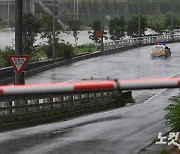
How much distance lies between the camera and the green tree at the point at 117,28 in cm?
9962

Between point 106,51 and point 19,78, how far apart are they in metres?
46.0

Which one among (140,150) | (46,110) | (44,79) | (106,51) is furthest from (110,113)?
(106,51)

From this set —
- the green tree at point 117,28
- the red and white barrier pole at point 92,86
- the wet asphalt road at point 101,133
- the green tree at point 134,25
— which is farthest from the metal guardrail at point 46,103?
the green tree at point 134,25

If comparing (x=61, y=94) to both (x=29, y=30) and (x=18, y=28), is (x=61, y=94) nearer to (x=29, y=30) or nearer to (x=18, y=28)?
(x=18, y=28)

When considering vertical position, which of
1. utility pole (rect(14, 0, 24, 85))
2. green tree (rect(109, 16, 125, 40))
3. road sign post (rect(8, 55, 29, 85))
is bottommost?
road sign post (rect(8, 55, 29, 85))

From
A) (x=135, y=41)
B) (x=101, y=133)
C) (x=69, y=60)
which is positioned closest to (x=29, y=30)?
(x=69, y=60)

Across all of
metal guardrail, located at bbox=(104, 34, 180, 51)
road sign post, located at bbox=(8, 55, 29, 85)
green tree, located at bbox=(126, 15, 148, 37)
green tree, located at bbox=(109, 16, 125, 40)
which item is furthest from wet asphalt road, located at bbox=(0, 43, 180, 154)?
green tree, located at bbox=(126, 15, 148, 37)

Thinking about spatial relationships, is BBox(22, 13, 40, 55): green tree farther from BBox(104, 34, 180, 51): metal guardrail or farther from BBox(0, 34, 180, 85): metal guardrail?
BBox(104, 34, 180, 51): metal guardrail

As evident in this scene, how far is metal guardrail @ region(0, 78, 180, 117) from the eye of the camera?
4.76 meters

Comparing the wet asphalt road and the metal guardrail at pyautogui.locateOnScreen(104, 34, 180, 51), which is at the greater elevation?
the metal guardrail at pyautogui.locateOnScreen(104, 34, 180, 51)

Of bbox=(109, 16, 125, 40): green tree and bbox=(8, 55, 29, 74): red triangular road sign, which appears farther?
bbox=(109, 16, 125, 40): green tree

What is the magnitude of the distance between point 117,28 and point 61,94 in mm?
95418

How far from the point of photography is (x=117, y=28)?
100562 millimetres

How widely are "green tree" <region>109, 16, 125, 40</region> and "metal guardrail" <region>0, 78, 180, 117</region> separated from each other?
70.0 meters
